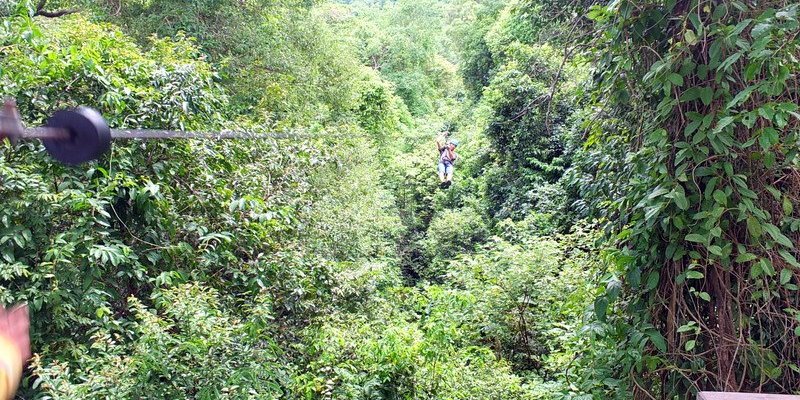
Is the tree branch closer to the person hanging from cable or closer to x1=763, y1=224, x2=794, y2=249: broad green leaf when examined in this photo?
the person hanging from cable

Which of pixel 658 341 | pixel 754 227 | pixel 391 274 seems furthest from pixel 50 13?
pixel 754 227

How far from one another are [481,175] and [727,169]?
32.5ft

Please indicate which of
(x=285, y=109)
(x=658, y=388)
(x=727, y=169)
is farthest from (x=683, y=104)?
(x=285, y=109)

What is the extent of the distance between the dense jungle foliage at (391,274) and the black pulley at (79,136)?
15 centimetres

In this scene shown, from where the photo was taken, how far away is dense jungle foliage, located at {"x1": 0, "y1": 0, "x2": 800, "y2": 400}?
1.96 m

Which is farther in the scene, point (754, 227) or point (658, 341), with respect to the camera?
point (658, 341)

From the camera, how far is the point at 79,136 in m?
0.98

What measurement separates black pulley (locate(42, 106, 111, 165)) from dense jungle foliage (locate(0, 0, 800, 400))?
0.15 m

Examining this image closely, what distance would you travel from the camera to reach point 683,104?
2090 millimetres

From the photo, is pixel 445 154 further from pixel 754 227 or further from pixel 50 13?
pixel 754 227

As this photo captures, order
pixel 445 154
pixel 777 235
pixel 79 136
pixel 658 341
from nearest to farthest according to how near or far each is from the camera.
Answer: pixel 79 136
pixel 777 235
pixel 658 341
pixel 445 154

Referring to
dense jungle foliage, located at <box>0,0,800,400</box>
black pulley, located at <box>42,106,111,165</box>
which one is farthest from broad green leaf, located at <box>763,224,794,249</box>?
black pulley, located at <box>42,106,111,165</box>

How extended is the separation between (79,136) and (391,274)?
6.74 m

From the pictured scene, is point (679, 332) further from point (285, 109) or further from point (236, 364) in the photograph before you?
point (285, 109)
